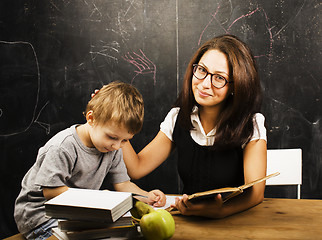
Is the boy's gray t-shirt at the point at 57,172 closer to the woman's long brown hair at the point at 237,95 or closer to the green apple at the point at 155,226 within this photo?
the green apple at the point at 155,226

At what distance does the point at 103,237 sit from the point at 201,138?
83cm

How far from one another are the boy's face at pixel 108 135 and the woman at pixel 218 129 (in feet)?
1.23

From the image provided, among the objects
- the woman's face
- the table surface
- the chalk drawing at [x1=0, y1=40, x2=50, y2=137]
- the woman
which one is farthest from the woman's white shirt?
the chalk drawing at [x1=0, y1=40, x2=50, y2=137]

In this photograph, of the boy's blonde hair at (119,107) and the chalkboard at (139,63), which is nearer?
the boy's blonde hair at (119,107)

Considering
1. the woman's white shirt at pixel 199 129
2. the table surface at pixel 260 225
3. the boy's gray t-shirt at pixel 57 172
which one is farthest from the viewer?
the woman's white shirt at pixel 199 129

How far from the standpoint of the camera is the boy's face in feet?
3.59

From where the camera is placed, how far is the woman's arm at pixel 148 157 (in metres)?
1.55

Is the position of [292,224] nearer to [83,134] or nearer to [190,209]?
[190,209]

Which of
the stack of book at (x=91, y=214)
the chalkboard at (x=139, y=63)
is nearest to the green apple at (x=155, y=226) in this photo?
the stack of book at (x=91, y=214)

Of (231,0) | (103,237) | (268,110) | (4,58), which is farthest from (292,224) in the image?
(4,58)

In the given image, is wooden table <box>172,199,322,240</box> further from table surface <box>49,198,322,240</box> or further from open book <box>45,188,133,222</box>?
open book <box>45,188,133,222</box>

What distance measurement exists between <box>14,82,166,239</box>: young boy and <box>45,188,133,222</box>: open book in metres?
0.31

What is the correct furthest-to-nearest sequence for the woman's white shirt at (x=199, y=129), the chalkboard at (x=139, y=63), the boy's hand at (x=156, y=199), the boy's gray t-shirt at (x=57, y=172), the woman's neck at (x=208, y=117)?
1. the chalkboard at (x=139, y=63)
2. the woman's neck at (x=208, y=117)
3. the woman's white shirt at (x=199, y=129)
4. the boy's hand at (x=156, y=199)
5. the boy's gray t-shirt at (x=57, y=172)

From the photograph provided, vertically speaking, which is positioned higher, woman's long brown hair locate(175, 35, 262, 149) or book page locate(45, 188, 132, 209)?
woman's long brown hair locate(175, 35, 262, 149)
